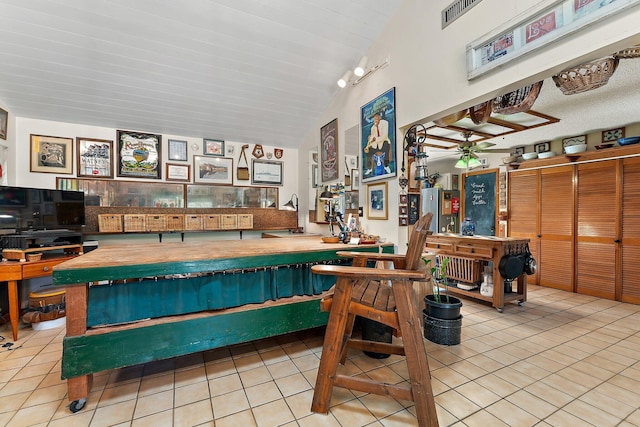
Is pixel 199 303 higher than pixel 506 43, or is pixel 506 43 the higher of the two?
pixel 506 43

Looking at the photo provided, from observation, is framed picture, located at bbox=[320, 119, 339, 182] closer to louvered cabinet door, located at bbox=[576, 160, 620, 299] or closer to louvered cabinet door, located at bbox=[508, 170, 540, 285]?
louvered cabinet door, located at bbox=[508, 170, 540, 285]

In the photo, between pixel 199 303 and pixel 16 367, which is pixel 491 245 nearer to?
pixel 199 303

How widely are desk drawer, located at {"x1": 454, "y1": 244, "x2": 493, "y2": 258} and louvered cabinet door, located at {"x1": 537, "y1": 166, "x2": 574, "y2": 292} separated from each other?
6.51 ft

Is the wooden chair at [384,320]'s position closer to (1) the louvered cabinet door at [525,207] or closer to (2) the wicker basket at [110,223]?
(2) the wicker basket at [110,223]

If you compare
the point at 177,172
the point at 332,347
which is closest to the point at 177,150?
the point at 177,172

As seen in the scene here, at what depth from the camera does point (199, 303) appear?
1.97 metres

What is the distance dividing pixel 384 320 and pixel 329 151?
286 centimetres

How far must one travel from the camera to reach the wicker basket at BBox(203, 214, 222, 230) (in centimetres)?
437

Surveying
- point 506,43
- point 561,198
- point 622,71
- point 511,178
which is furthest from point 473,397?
point 511,178

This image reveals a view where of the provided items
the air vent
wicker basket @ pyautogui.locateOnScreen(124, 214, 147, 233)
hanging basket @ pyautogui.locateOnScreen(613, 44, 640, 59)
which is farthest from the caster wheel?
hanging basket @ pyautogui.locateOnScreen(613, 44, 640, 59)

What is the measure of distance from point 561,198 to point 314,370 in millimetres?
4938

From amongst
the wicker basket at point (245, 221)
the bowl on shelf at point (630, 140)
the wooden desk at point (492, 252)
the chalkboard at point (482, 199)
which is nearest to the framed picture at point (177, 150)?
the wicker basket at point (245, 221)

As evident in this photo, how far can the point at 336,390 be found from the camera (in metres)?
1.83

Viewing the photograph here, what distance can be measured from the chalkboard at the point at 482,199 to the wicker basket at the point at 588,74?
158 inches
